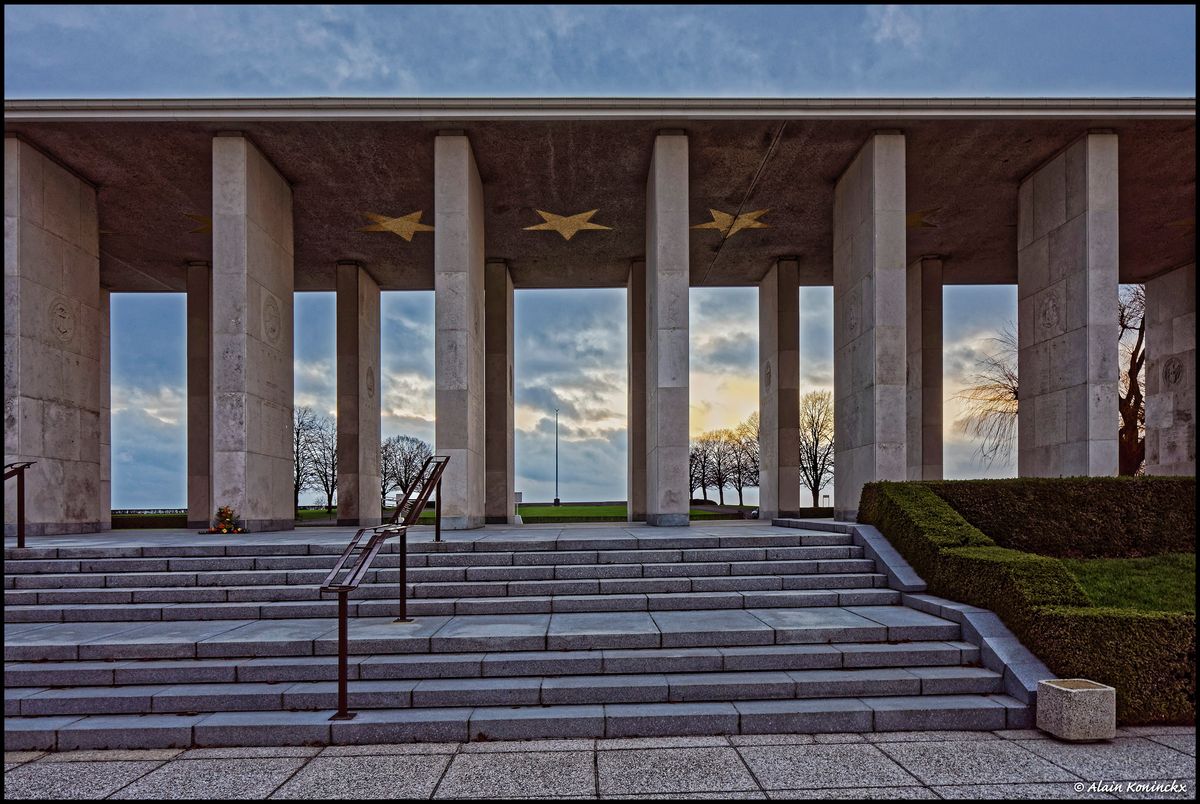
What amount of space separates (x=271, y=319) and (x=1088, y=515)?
15.1 m

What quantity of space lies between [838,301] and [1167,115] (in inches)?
275

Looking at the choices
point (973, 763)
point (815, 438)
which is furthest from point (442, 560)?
point (815, 438)

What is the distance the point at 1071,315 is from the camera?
48.0 feet

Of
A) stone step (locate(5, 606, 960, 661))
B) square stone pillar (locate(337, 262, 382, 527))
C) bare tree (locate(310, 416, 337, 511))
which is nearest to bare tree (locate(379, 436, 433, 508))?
bare tree (locate(310, 416, 337, 511))

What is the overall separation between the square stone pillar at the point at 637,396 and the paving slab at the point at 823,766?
15.1 metres

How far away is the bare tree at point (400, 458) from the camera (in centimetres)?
5216

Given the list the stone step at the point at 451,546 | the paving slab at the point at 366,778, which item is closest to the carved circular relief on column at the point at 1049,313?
the stone step at the point at 451,546

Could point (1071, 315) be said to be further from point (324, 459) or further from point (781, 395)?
point (324, 459)

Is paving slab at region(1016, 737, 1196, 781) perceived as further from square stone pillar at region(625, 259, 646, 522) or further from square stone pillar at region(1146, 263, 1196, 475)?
square stone pillar at region(1146, 263, 1196, 475)

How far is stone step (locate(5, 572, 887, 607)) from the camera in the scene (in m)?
8.57

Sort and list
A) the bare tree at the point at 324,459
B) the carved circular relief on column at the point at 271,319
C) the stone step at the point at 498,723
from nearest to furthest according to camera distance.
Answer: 1. the stone step at the point at 498,723
2. the carved circular relief on column at the point at 271,319
3. the bare tree at the point at 324,459

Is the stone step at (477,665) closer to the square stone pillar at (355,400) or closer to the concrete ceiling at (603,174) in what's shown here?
the concrete ceiling at (603,174)

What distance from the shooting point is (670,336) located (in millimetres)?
13883

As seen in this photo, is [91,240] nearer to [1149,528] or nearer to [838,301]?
[838,301]
